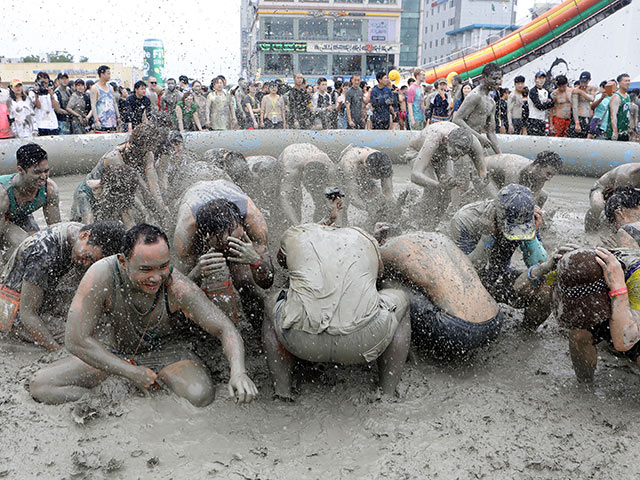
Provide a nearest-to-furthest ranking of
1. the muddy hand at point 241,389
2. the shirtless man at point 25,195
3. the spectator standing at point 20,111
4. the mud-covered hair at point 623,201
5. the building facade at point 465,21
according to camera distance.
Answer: the muddy hand at point 241,389 < the mud-covered hair at point 623,201 < the shirtless man at point 25,195 < the spectator standing at point 20,111 < the building facade at point 465,21

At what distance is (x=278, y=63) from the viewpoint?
42.5 metres

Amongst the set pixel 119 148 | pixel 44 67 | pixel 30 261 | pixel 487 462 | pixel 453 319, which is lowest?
pixel 487 462

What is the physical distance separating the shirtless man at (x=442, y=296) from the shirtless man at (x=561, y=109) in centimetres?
827

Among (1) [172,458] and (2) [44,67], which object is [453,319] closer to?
(1) [172,458]

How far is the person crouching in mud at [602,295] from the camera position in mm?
2844

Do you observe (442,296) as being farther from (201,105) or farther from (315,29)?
(315,29)

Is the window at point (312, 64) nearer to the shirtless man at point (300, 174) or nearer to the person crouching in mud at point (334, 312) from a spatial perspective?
the shirtless man at point (300, 174)

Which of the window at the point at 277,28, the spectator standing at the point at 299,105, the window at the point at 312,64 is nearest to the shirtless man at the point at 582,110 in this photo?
the spectator standing at the point at 299,105

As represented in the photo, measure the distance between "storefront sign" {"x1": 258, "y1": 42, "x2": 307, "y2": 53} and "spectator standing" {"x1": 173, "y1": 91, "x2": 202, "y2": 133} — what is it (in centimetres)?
3222

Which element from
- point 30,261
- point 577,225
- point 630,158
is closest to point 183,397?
point 30,261

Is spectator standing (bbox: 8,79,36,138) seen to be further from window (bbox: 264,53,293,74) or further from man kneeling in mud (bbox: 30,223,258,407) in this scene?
window (bbox: 264,53,293,74)

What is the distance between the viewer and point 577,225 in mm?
6906

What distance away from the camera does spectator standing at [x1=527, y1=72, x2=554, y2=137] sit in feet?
36.3

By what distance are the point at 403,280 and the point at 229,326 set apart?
112 centimetres
